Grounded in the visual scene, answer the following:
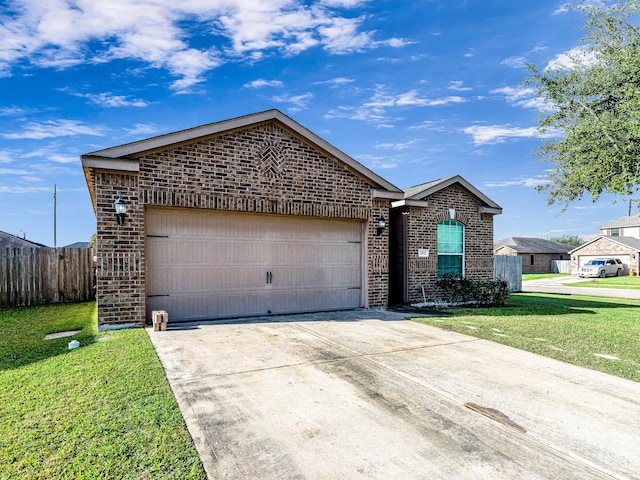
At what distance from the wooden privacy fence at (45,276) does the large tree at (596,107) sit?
16871mm

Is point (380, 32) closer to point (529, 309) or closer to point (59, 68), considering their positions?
point (529, 309)

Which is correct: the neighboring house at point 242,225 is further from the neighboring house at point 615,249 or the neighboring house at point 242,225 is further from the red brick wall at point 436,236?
the neighboring house at point 615,249

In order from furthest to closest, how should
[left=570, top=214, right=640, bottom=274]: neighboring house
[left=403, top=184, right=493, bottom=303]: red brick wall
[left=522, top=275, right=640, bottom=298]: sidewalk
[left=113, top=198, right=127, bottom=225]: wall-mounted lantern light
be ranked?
[left=570, top=214, right=640, bottom=274]: neighboring house → [left=522, top=275, right=640, bottom=298]: sidewalk → [left=403, top=184, right=493, bottom=303]: red brick wall → [left=113, top=198, right=127, bottom=225]: wall-mounted lantern light

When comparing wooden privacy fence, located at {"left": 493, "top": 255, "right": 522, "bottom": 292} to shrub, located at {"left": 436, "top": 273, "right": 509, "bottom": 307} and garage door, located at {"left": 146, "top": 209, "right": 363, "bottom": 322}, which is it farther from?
garage door, located at {"left": 146, "top": 209, "right": 363, "bottom": 322}

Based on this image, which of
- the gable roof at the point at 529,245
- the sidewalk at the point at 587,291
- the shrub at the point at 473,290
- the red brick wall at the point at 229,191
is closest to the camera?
the red brick wall at the point at 229,191

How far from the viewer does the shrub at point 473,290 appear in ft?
37.2

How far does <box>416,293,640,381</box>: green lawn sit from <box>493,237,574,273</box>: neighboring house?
33.0 metres

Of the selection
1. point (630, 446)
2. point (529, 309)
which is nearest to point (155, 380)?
point (630, 446)

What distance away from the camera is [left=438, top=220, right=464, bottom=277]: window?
465 inches

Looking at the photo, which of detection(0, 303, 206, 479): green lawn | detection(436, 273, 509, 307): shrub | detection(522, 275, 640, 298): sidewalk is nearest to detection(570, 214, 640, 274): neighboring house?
detection(522, 275, 640, 298): sidewalk

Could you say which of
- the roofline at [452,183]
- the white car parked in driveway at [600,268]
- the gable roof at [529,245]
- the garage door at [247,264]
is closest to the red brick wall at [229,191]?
the garage door at [247,264]

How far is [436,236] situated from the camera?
11555mm

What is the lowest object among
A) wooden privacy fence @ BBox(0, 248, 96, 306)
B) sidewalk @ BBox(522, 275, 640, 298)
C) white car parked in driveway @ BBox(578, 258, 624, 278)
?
sidewalk @ BBox(522, 275, 640, 298)

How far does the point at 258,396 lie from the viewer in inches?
152
